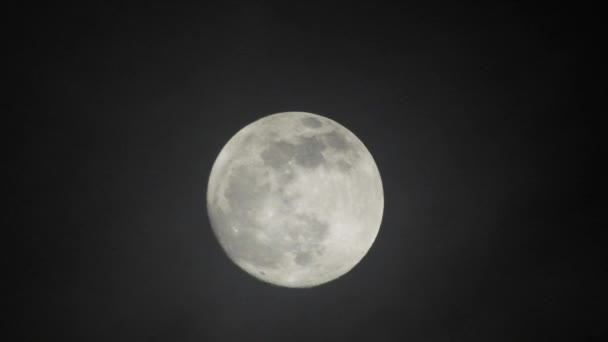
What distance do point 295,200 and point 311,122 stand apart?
23.4 inches

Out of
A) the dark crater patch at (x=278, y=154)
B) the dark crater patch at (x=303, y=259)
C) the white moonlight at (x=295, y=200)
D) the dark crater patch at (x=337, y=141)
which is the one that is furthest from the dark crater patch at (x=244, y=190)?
the dark crater patch at (x=337, y=141)

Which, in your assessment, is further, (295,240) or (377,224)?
(377,224)

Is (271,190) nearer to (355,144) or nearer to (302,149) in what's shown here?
(302,149)

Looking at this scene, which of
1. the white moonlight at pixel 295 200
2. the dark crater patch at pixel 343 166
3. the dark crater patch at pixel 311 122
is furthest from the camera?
the dark crater patch at pixel 311 122

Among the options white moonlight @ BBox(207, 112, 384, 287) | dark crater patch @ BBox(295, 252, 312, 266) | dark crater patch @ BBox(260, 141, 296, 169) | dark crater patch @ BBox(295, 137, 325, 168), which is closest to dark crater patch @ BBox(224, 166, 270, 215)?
white moonlight @ BBox(207, 112, 384, 287)

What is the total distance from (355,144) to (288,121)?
19.0 inches

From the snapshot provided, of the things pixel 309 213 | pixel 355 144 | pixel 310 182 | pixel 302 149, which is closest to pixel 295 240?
pixel 309 213

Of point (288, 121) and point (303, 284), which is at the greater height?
point (288, 121)

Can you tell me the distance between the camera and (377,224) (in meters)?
2.99

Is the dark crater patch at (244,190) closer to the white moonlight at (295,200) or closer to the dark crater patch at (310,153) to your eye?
the white moonlight at (295,200)

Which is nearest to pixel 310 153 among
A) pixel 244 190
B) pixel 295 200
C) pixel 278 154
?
pixel 278 154

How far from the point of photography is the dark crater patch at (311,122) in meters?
2.94

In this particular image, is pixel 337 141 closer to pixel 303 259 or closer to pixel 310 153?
pixel 310 153

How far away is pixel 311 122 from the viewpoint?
2.97m
